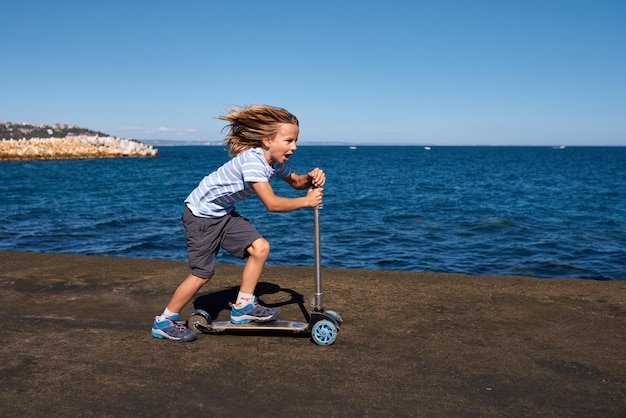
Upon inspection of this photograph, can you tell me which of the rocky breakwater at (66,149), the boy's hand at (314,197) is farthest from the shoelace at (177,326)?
the rocky breakwater at (66,149)

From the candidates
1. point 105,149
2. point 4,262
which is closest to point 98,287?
point 4,262

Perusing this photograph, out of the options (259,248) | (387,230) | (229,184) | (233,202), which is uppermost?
(229,184)

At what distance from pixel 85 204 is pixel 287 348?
69.1 feet

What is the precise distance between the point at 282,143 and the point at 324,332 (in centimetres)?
142

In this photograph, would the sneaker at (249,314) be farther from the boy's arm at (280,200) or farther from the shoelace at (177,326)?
the boy's arm at (280,200)

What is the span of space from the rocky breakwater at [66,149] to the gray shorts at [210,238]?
64738mm

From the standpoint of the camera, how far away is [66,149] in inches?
2813

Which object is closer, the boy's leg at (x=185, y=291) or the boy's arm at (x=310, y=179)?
the boy's arm at (x=310, y=179)

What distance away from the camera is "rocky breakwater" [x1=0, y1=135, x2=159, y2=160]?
63709 millimetres

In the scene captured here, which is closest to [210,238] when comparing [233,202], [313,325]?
[233,202]

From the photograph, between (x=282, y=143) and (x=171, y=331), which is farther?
(x=282, y=143)

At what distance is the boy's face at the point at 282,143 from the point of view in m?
4.01

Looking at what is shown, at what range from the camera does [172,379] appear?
321 centimetres

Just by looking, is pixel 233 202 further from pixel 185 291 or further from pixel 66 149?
pixel 66 149
